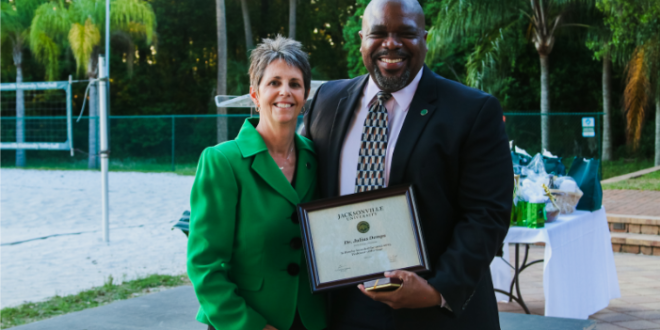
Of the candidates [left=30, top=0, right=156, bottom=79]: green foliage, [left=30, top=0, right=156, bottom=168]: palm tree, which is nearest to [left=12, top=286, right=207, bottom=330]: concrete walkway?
[left=30, top=0, right=156, bottom=168]: palm tree

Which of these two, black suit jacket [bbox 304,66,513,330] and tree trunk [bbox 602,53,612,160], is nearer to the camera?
black suit jacket [bbox 304,66,513,330]

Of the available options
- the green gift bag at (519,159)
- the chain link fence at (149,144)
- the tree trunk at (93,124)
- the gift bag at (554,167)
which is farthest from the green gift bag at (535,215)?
the tree trunk at (93,124)

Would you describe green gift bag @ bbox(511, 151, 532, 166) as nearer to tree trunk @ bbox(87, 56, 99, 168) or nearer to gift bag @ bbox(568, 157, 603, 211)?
gift bag @ bbox(568, 157, 603, 211)

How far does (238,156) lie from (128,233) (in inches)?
340

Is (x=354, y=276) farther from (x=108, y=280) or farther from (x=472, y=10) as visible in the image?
(x=472, y=10)

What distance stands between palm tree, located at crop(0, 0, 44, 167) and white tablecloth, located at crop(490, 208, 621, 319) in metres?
26.6

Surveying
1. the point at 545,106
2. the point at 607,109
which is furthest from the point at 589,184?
the point at 607,109

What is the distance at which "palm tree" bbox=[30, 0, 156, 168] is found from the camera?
86.4 ft

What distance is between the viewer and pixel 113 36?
28.4m

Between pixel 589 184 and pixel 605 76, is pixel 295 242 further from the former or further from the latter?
pixel 605 76

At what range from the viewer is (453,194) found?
2086 mm

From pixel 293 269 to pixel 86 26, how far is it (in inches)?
1067

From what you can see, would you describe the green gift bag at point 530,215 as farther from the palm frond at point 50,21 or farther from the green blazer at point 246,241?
the palm frond at point 50,21

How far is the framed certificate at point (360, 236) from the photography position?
193cm
